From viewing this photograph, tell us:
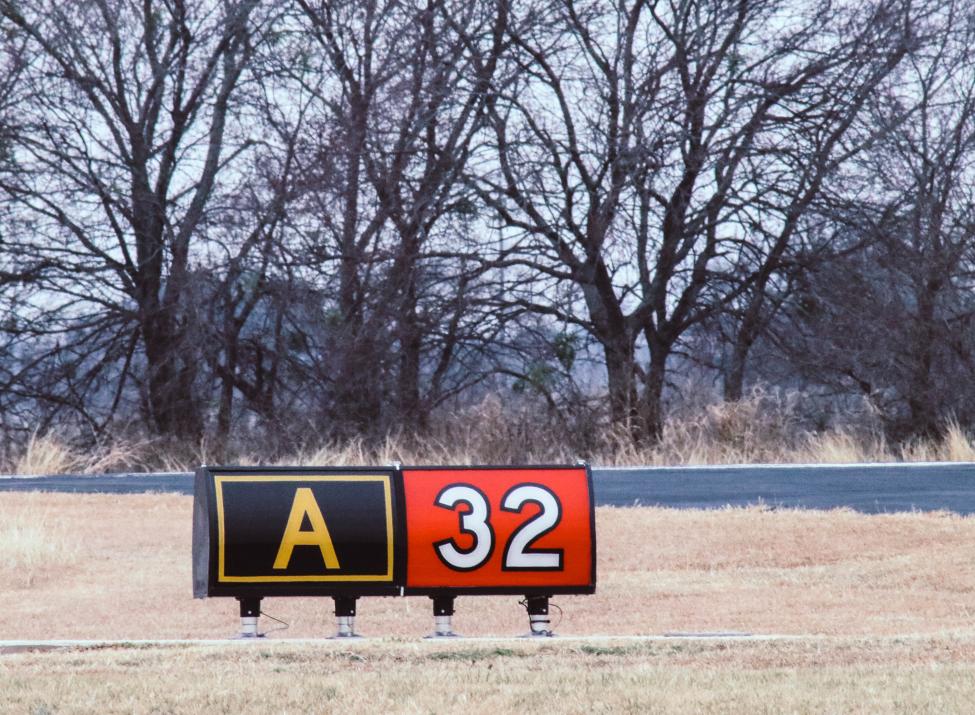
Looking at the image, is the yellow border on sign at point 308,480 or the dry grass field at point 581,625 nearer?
the dry grass field at point 581,625

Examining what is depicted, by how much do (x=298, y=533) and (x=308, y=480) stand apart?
31cm

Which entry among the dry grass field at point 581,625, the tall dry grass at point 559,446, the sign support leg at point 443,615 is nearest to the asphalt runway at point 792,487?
the dry grass field at point 581,625

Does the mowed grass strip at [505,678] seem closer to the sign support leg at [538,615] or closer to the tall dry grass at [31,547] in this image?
the sign support leg at [538,615]

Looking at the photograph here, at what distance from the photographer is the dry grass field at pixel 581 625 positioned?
20.9ft

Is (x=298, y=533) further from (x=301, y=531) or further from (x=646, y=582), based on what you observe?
(x=646, y=582)

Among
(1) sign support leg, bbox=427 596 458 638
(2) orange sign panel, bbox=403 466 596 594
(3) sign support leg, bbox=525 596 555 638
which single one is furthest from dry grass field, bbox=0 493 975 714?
(3) sign support leg, bbox=525 596 555 638

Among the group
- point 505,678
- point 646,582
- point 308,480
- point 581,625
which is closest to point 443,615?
point 308,480

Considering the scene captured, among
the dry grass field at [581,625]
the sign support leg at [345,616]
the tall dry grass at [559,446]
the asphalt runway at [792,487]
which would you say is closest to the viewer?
the dry grass field at [581,625]

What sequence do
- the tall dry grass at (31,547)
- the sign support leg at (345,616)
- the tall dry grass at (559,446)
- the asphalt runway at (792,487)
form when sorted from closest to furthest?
the sign support leg at (345,616) → the tall dry grass at (31,547) → the asphalt runway at (792,487) → the tall dry grass at (559,446)

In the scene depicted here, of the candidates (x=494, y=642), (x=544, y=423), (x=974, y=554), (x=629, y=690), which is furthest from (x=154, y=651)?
(x=544, y=423)

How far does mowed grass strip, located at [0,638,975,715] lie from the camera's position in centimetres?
617

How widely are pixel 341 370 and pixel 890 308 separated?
828cm

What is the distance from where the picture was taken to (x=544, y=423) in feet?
70.1

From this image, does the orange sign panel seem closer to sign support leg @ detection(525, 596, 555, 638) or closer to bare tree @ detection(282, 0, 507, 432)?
sign support leg @ detection(525, 596, 555, 638)
